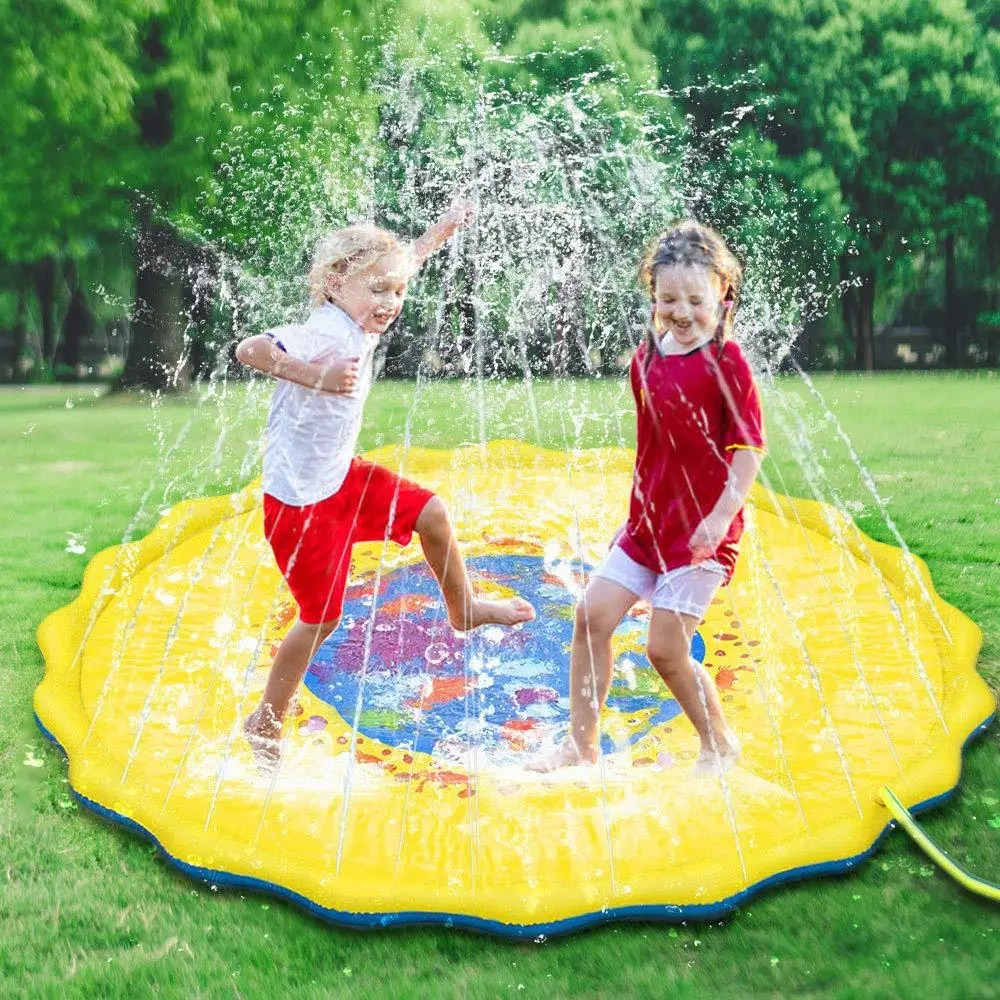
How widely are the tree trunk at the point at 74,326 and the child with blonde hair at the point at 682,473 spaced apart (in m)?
27.1

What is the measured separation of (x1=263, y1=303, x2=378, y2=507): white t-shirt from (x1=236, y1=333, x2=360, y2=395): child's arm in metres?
0.04

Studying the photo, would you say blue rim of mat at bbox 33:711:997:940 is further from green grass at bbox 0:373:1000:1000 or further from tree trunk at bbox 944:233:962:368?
tree trunk at bbox 944:233:962:368

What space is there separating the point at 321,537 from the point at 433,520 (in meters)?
0.45

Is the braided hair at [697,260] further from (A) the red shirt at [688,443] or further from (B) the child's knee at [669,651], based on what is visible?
(B) the child's knee at [669,651]

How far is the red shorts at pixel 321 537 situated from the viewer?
3.08m

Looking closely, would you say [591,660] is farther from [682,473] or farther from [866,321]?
[866,321]

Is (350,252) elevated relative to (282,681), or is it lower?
elevated

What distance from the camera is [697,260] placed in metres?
2.82

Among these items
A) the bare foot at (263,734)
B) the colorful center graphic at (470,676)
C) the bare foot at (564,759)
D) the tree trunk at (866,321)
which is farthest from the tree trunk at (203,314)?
the bare foot at (564,759)

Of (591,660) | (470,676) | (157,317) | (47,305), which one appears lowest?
(47,305)

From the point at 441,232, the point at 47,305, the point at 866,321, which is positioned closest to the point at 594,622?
the point at 441,232

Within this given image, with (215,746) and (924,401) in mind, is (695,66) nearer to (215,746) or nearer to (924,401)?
(924,401)

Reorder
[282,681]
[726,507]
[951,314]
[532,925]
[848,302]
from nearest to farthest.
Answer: [532,925] < [726,507] < [282,681] < [951,314] < [848,302]

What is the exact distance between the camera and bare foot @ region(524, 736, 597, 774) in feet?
9.98
